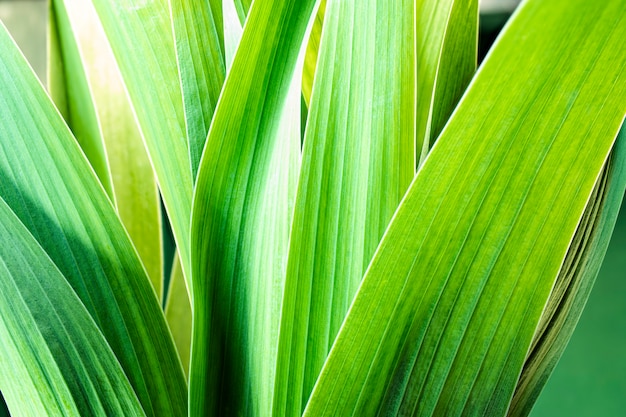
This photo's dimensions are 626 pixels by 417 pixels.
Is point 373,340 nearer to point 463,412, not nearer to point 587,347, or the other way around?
point 463,412

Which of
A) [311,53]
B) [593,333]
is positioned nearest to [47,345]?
[311,53]

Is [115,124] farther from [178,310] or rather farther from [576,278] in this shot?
[576,278]

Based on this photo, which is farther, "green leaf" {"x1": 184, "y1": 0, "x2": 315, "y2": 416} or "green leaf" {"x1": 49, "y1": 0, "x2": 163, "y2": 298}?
"green leaf" {"x1": 49, "y1": 0, "x2": 163, "y2": 298}

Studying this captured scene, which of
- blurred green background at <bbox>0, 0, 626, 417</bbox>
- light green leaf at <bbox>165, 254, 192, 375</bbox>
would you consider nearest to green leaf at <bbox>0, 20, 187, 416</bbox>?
light green leaf at <bbox>165, 254, 192, 375</bbox>

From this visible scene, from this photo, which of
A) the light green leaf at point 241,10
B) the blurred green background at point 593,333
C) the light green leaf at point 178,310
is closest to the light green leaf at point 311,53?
the light green leaf at point 241,10

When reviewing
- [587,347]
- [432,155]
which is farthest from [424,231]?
[587,347]

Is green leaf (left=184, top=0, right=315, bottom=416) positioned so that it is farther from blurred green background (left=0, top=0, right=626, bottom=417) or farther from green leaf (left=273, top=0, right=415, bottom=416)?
blurred green background (left=0, top=0, right=626, bottom=417)
